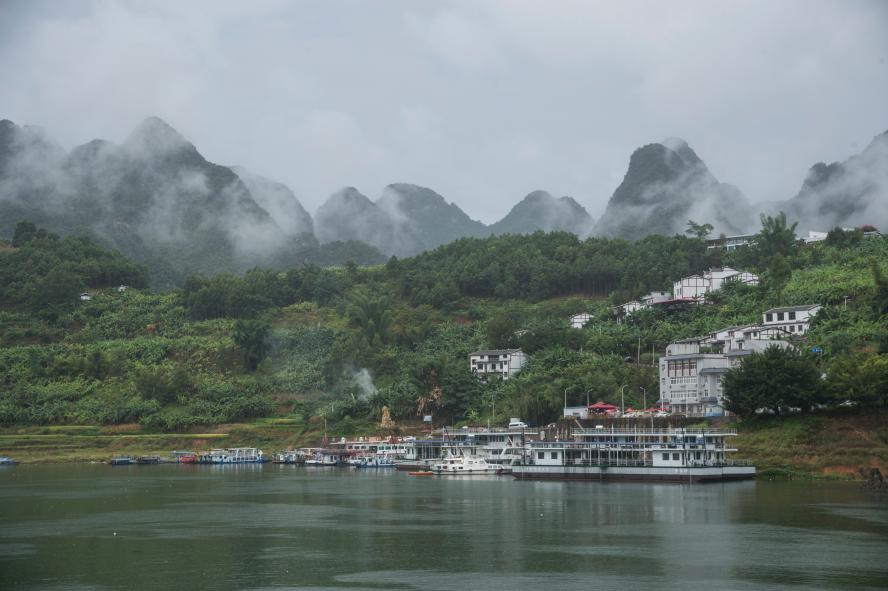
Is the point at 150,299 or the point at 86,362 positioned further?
the point at 150,299

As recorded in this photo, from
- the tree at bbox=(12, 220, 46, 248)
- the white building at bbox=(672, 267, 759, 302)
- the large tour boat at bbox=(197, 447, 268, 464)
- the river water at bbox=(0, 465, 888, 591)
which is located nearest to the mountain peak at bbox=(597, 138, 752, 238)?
the white building at bbox=(672, 267, 759, 302)

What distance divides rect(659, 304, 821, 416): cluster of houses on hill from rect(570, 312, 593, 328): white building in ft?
67.1

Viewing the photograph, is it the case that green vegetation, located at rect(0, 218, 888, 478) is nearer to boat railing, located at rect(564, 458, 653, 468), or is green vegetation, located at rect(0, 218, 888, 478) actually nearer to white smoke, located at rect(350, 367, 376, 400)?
white smoke, located at rect(350, 367, 376, 400)

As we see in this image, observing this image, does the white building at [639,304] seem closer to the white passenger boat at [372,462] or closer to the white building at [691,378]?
the white building at [691,378]

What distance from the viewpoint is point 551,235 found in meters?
142

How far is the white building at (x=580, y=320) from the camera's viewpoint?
359 ft

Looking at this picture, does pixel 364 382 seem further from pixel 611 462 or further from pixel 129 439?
pixel 611 462

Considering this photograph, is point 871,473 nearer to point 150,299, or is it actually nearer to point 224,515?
point 224,515

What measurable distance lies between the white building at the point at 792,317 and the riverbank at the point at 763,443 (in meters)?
20.5

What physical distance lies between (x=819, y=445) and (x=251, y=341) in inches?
2511

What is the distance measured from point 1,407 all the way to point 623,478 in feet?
201

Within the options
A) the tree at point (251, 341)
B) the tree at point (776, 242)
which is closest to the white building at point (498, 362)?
the tree at point (251, 341)

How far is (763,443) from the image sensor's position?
67375 millimetres

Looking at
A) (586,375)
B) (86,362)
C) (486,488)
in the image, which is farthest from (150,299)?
(486,488)
